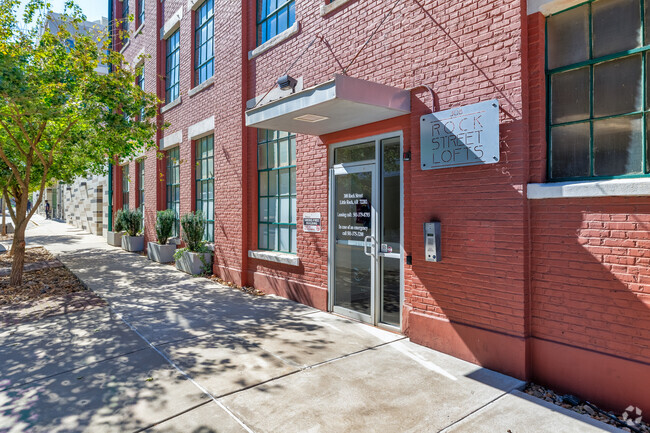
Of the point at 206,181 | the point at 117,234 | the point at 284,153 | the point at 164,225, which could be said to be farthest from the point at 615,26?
the point at 117,234

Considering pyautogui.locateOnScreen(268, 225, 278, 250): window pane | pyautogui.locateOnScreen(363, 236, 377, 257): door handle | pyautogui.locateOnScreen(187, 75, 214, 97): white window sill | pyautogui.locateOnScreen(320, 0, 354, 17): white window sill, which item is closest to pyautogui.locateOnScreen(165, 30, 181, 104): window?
pyautogui.locateOnScreen(187, 75, 214, 97): white window sill

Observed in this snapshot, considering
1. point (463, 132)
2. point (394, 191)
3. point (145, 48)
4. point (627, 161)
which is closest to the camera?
point (627, 161)

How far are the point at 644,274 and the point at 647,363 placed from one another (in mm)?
748

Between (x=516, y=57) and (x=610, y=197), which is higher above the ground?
(x=516, y=57)

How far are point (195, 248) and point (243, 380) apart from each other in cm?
657

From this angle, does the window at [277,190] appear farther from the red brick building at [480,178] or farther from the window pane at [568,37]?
the window pane at [568,37]

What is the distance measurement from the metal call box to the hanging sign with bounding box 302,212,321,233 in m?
2.40

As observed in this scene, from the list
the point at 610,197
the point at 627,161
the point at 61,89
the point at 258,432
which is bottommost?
the point at 258,432

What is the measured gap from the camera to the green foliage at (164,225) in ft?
39.2

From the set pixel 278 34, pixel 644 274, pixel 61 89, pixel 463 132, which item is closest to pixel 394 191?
pixel 463 132

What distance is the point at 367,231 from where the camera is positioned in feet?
20.2

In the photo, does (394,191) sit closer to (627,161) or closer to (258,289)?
(627,161)

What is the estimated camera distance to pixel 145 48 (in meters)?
14.2

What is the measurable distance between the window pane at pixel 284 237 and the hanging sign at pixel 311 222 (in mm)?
768
